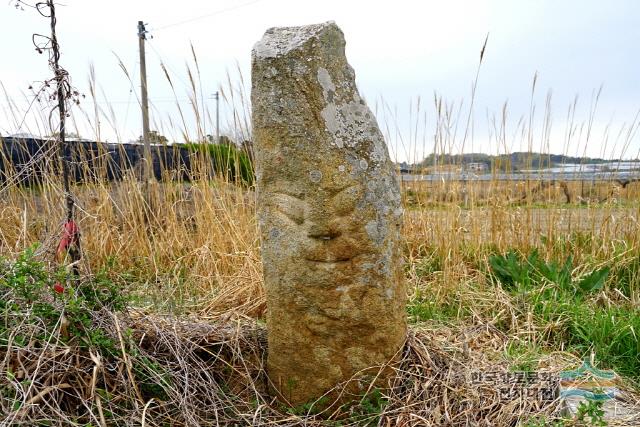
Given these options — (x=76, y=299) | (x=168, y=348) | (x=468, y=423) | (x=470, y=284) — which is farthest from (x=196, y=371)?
(x=470, y=284)

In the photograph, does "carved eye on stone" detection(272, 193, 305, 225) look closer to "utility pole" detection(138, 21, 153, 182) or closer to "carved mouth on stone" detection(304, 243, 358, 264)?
"carved mouth on stone" detection(304, 243, 358, 264)

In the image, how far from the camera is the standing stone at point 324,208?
203cm

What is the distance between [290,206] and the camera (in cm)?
207

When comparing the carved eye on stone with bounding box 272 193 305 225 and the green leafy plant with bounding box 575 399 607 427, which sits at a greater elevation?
the carved eye on stone with bounding box 272 193 305 225

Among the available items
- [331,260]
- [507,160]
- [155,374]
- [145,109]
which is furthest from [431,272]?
[145,109]

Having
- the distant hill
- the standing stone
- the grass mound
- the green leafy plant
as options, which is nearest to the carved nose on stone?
the standing stone

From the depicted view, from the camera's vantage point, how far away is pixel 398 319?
218 centimetres

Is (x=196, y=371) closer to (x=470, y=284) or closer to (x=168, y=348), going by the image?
(x=168, y=348)

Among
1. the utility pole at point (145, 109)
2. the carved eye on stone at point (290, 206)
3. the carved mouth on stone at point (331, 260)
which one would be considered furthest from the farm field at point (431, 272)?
the carved eye on stone at point (290, 206)

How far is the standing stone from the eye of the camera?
2029mm

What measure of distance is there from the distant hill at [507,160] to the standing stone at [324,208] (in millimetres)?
2064

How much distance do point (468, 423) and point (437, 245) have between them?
1.87 metres

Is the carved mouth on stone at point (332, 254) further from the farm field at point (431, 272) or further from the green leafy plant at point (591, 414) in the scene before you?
the green leafy plant at point (591, 414)

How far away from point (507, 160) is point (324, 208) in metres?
2.34
